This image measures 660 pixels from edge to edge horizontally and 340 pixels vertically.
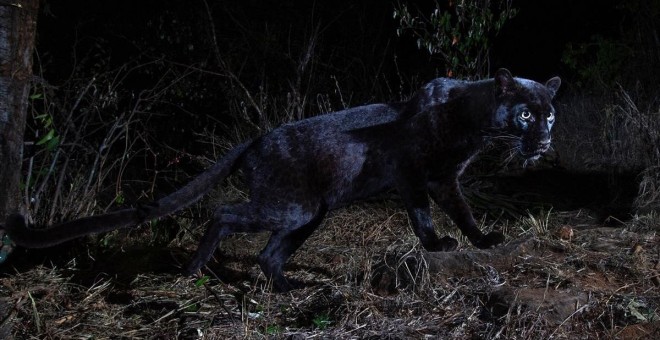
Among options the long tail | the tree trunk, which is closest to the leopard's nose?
the long tail

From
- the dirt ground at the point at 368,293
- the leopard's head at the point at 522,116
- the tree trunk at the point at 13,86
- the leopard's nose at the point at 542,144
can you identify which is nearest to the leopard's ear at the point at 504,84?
the leopard's head at the point at 522,116

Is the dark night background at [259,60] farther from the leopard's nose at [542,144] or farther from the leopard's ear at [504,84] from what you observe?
the leopard's nose at [542,144]

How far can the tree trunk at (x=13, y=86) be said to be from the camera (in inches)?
140

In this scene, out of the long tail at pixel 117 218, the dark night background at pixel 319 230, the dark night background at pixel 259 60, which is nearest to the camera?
the long tail at pixel 117 218

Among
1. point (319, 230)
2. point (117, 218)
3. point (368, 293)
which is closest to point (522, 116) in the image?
point (368, 293)

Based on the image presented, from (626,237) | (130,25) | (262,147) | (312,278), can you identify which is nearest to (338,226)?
(312,278)

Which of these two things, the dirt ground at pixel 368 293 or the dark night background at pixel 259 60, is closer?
the dirt ground at pixel 368 293

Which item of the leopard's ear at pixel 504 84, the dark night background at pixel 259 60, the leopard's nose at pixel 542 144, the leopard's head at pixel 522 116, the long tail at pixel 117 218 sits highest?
the leopard's ear at pixel 504 84

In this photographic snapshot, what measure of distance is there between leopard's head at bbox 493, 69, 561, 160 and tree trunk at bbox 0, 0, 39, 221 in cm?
276

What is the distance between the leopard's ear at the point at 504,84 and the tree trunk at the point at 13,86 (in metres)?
2.75

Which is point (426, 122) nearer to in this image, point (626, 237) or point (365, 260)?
point (365, 260)

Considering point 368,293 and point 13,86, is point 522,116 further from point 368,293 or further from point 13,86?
Answer: point 13,86

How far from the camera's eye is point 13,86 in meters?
3.60

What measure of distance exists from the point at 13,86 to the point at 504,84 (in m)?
2.88
